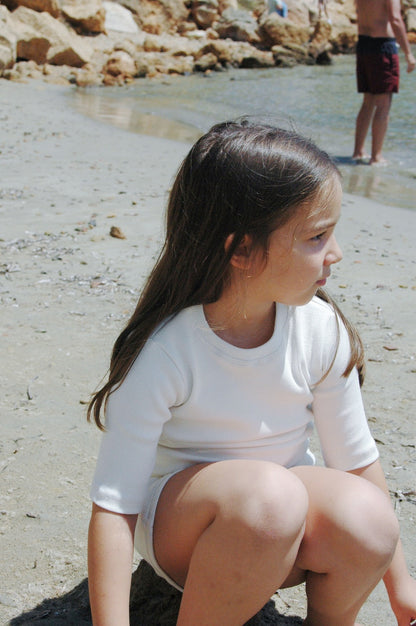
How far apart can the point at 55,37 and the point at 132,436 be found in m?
16.6

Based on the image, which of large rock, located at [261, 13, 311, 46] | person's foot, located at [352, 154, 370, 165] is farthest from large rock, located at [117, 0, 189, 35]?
person's foot, located at [352, 154, 370, 165]

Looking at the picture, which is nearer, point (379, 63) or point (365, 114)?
point (379, 63)

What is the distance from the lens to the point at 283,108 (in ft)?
40.3

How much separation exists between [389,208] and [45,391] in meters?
3.78

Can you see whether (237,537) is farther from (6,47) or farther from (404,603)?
(6,47)

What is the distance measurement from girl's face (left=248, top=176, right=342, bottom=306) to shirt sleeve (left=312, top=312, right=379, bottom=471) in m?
0.17

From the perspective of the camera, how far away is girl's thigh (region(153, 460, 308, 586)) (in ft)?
4.75

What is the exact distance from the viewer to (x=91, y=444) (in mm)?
2424

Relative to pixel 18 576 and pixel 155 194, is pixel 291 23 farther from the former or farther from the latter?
pixel 18 576

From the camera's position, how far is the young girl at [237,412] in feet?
4.84

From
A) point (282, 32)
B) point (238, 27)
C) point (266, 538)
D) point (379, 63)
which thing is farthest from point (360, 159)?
point (238, 27)

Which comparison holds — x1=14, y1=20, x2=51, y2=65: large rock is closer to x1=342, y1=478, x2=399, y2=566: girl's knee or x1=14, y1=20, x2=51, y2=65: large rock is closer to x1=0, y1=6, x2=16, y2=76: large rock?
x1=0, y1=6, x2=16, y2=76: large rock

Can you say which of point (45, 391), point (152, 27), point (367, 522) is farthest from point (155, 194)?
point (152, 27)

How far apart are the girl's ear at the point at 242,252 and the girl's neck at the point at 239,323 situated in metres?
0.10
